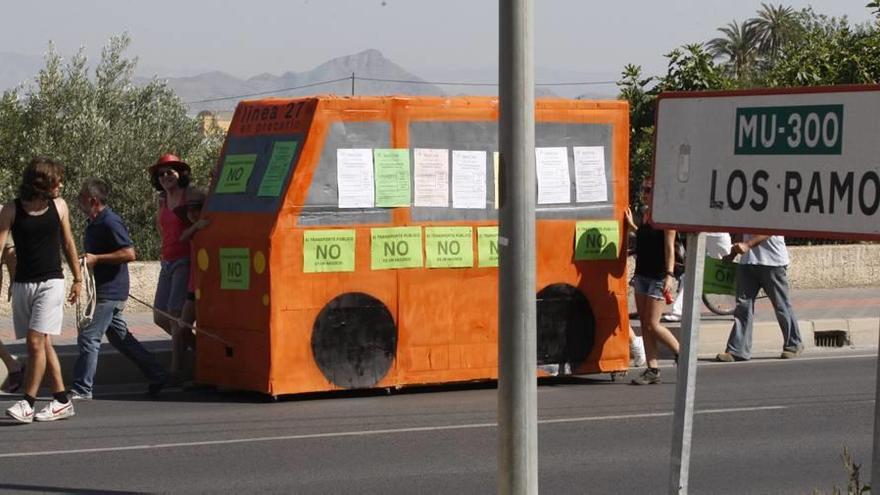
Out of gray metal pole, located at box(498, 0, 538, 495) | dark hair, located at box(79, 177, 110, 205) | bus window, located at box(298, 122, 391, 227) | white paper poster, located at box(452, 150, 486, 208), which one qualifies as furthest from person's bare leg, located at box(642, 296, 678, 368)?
gray metal pole, located at box(498, 0, 538, 495)

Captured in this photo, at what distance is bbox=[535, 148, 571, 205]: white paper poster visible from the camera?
444 inches

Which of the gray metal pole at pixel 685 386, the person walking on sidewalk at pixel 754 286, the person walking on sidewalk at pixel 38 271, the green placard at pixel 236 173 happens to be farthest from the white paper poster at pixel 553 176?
the gray metal pole at pixel 685 386

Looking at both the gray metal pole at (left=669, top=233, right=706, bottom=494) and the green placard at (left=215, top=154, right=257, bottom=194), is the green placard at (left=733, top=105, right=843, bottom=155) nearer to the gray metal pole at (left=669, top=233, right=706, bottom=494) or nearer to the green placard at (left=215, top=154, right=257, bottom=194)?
the gray metal pole at (left=669, top=233, right=706, bottom=494)

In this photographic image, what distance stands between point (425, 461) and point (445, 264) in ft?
9.37

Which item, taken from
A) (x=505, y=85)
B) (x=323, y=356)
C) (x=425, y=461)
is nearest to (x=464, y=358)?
(x=323, y=356)

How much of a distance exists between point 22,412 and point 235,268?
206 centimetres

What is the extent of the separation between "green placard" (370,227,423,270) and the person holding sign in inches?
74.9

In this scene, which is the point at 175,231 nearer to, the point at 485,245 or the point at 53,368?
the point at 53,368

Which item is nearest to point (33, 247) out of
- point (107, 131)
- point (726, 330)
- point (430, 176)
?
point (430, 176)

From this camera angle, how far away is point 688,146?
204 inches

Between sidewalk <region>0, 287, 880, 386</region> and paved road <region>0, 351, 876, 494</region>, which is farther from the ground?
sidewalk <region>0, 287, 880, 386</region>

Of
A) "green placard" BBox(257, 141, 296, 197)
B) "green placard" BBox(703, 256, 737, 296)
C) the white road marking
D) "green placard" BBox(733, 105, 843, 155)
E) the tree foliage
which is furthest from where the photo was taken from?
the tree foliage

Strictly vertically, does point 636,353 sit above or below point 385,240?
below

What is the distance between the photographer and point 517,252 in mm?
5973
